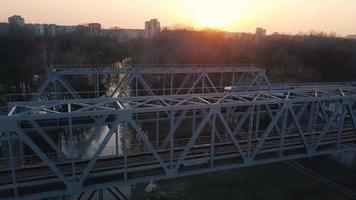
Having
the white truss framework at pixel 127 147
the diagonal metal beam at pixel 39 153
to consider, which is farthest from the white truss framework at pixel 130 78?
the diagonal metal beam at pixel 39 153

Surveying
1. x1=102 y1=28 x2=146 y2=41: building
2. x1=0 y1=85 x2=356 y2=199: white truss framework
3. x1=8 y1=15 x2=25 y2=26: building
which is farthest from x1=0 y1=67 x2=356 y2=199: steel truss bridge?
x1=102 y1=28 x2=146 y2=41: building

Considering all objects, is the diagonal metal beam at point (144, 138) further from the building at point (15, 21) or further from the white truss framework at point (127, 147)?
the building at point (15, 21)

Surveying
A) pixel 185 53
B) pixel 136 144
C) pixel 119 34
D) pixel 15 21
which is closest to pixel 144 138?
pixel 136 144

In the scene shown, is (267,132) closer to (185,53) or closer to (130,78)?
(130,78)

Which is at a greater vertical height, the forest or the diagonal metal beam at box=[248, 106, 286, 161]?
the forest

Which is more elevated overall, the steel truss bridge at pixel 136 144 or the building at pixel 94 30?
the building at pixel 94 30

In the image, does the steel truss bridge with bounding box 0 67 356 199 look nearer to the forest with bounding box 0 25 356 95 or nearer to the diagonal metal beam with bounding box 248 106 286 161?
the diagonal metal beam with bounding box 248 106 286 161

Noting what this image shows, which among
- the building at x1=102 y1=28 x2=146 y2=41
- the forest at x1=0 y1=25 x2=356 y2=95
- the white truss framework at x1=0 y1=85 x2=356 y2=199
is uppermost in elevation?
the building at x1=102 y1=28 x2=146 y2=41

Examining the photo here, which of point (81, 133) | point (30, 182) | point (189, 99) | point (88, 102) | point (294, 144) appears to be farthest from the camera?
point (81, 133)

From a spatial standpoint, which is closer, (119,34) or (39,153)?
(39,153)

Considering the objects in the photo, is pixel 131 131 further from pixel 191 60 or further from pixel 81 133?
pixel 191 60

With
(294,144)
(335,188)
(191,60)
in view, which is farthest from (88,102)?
(191,60)
